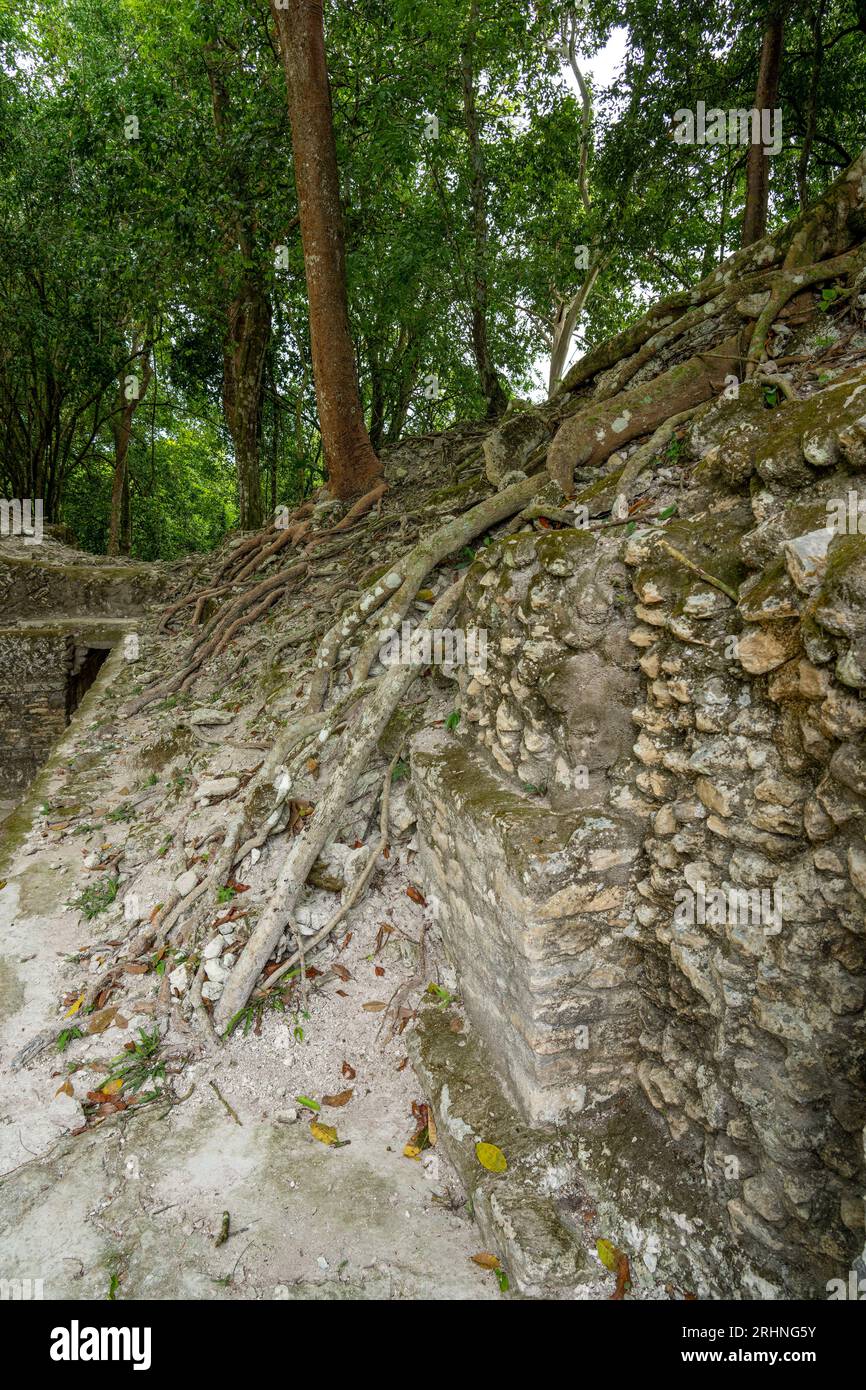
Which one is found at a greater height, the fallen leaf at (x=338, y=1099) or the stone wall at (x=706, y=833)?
the stone wall at (x=706, y=833)

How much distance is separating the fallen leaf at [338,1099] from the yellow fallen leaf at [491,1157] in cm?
Result: 68

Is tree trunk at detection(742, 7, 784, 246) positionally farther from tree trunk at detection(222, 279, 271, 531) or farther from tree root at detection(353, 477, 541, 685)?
tree trunk at detection(222, 279, 271, 531)

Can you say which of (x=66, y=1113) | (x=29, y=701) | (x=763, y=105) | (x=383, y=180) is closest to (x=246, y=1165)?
(x=66, y=1113)

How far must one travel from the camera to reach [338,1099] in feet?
9.57

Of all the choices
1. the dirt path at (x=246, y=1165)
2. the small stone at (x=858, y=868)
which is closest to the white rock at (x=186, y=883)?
the dirt path at (x=246, y=1165)

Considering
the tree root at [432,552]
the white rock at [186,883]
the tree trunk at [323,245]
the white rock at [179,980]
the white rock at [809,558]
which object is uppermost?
the tree trunk at [323,245]

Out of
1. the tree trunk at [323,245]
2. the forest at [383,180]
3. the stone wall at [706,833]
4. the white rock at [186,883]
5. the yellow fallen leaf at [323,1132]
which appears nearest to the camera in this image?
the stone wall at [706,833]

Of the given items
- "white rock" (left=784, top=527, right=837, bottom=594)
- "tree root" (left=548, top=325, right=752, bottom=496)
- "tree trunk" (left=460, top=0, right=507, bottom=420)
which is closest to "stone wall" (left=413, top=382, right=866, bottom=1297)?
"white rock" (left=784, top=527, right=837, bottom=594)

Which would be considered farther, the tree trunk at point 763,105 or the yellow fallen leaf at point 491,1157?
the tree trunk at point 763,105

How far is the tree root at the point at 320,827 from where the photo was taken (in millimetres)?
3312

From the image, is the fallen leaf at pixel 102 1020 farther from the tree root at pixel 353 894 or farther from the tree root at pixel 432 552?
the tree root at pixel 432 552

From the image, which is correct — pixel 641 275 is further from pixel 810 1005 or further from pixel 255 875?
pixel 810 1005
